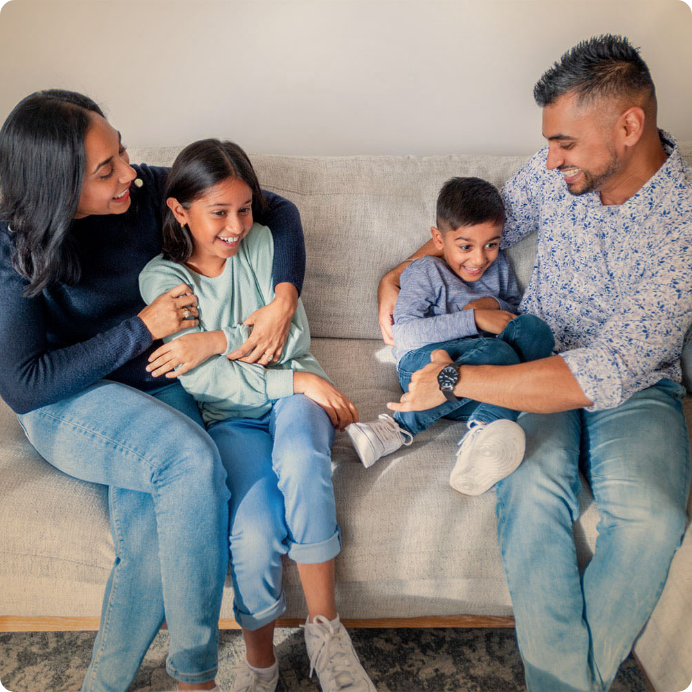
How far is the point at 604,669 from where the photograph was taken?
3.79ft

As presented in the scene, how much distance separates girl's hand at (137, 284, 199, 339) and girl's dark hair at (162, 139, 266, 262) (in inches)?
4.4

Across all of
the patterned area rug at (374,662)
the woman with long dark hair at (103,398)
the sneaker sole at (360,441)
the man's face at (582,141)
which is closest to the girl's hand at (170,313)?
the woman with long dark hair at (103,398)

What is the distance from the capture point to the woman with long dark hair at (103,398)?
113 centimetres

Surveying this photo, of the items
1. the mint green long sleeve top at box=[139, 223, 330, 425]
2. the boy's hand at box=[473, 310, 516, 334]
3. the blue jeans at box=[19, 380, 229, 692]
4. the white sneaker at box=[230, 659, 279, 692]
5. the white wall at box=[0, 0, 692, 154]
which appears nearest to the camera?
the blue jeans at box=[19, 380, 229, 692]

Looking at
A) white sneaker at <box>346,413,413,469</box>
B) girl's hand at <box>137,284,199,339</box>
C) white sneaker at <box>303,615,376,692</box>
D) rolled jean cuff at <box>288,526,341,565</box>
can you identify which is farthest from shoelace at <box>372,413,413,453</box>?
girl's hand at <box>137,284,199,339</box>

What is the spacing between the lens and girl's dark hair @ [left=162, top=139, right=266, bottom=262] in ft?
4.31

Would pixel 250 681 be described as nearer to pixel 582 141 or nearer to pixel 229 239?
pixel 229 239

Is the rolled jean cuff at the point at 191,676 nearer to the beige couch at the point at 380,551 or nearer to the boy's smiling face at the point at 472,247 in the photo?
the beige couch at the point at 380,551

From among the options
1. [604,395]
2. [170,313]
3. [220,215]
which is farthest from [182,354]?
[604,395]

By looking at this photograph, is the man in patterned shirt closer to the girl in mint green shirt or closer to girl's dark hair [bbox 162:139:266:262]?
the girl in mint green shirt

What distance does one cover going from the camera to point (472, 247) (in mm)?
1603

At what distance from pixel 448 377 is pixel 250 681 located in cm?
77

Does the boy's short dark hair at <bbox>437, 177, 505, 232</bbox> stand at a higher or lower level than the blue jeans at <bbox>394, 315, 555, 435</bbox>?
higher

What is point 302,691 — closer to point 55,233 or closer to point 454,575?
point 454,575
